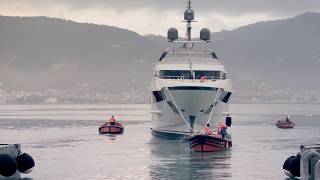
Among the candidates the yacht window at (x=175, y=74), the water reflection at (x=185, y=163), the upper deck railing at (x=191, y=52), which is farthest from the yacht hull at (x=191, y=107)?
the upper deck railing at (x=191, y=52)

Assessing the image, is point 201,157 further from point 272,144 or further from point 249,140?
point 249,140

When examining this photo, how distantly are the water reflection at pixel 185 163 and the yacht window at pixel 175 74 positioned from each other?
29.1ft

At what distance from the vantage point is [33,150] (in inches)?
2813

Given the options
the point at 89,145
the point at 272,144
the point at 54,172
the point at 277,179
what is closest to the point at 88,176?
the point at 54,172

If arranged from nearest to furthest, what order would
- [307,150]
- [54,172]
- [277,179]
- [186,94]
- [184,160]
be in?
[307,150]
[277,179]
[54,172]
[184,160]
[186,94]

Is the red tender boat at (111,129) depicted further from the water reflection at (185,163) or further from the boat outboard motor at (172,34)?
the water reflection at (185,163)

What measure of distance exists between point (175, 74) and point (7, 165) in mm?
38674

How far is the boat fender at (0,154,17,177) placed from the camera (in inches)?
1719

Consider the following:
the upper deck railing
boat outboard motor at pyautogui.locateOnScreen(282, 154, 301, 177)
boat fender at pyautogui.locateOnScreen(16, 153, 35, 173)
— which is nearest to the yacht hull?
the upper deck railing

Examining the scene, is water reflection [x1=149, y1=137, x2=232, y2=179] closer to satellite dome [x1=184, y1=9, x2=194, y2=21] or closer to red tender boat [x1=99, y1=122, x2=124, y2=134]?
satellite dome [x1=184, y1=9, x2=194, y2=21]

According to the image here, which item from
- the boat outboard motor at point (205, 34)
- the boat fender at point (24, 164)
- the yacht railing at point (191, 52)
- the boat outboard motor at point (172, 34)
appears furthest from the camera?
the boat outboard motor at point (205, 34)

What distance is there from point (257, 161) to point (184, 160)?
6.00 meters

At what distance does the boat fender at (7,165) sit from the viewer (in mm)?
43656

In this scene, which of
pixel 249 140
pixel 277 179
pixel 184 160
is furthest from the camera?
pixel 249 140
